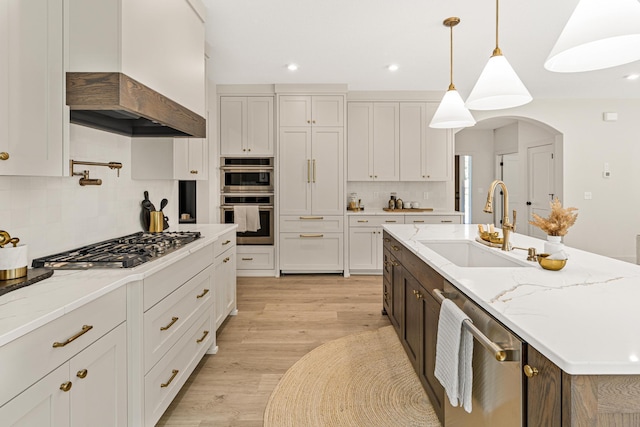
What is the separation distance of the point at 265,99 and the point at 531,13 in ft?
10.7

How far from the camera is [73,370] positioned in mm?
1168

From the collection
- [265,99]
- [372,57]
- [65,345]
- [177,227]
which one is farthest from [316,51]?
[65,345]

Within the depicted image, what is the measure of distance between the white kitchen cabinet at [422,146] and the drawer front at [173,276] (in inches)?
142

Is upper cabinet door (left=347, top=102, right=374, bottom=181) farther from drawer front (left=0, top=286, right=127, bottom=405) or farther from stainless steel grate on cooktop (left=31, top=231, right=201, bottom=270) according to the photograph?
drawer front (left=0, top=286, right=127, bottom=405)

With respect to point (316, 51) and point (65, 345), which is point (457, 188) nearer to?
point (316, 51)

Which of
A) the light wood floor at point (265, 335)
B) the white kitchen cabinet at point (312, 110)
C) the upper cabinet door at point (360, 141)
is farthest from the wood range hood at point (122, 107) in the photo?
the upper cabinet door at point (360, 141)

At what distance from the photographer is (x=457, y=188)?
8.38 m

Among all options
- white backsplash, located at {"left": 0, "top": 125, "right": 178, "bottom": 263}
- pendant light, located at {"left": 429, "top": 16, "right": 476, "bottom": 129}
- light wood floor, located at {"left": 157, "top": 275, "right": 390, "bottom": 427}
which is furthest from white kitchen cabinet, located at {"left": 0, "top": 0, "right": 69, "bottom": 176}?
pendant light, located at {"left": 429, "top": 16, "right": 476, "bottom": 129}

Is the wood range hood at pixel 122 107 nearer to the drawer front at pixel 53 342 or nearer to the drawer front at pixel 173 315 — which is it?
the drawer front at pixel 53 342

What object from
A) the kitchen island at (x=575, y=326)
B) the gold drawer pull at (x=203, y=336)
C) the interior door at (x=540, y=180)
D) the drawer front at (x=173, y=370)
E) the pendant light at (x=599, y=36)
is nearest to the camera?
the kitchen island at (x=575, y=326)

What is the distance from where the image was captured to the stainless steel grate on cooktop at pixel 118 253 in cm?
159

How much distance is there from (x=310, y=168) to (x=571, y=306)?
408 centimetres

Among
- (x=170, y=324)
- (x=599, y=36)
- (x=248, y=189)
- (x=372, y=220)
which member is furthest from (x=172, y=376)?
(x=372, y=220)

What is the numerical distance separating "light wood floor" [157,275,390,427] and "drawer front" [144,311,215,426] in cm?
17
